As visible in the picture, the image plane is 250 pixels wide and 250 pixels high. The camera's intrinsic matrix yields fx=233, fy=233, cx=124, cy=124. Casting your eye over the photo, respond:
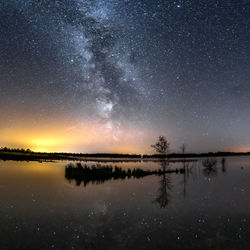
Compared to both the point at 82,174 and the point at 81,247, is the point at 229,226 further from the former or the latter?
the point at 82,174

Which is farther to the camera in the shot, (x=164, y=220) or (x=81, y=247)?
(x=164, y=220)

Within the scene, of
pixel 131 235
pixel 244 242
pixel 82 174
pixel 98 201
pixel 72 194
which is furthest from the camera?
pixel 82 174

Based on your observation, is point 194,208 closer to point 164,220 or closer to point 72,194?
point 164,220

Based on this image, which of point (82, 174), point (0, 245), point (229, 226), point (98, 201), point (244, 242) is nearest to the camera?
point (0, 245)

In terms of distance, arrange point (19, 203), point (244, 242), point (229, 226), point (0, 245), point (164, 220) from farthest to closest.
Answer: point (19, 203), point (164, 220), point (229, 226), point (244, 242), point (0, 245)

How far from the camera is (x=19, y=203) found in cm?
1627

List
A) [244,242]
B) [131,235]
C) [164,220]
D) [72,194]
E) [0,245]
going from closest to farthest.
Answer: [0,245] → [244,242] → [131,235] → [164,220] → [72,194]

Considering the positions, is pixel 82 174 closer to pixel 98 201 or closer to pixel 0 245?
pixel 98 201

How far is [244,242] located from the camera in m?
9.98

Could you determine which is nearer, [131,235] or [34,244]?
[34,244]

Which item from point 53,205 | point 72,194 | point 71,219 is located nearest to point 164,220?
point 71,219

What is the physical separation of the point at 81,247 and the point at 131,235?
8.25 feet

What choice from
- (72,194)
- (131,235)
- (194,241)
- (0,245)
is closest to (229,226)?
(194,241)

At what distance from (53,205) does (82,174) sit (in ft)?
59.9
